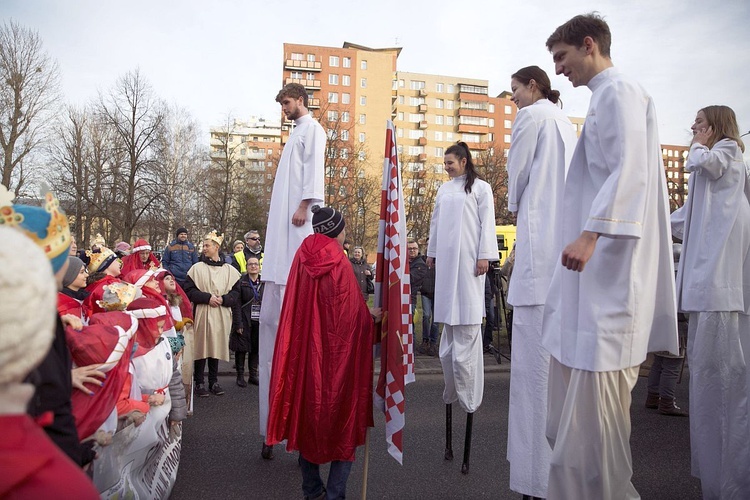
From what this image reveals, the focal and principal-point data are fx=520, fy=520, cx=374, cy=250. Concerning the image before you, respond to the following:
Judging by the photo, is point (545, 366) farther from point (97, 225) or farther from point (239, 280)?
point (97, 225)

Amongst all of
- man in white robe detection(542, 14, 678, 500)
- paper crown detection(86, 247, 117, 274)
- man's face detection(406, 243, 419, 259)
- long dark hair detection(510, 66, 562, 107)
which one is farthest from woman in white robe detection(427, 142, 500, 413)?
man's face detection(406, 243, 419, 259)

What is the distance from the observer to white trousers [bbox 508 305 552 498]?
2.98 m

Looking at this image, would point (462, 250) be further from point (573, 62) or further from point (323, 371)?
point (573, 62)

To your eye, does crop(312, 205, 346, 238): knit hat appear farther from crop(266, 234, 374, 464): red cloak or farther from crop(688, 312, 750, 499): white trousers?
crop(688, 312, 750, 499): white trousers

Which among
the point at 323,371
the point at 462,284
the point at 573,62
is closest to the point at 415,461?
the point at 462,284

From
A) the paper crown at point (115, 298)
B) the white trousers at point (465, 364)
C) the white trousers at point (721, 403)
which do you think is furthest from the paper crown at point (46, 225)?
the white trousers at point (721, 403)

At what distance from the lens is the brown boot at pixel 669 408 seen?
5.55 metres

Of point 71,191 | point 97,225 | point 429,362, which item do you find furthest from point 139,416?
point 97,225

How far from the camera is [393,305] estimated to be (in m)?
3.04

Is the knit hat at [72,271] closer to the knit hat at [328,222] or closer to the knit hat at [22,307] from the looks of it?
the knit hat at [328,222]

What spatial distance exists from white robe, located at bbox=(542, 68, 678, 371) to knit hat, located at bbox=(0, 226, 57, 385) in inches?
73.6

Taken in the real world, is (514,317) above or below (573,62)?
below

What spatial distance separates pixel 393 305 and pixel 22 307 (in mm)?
2296

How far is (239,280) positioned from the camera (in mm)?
7293
